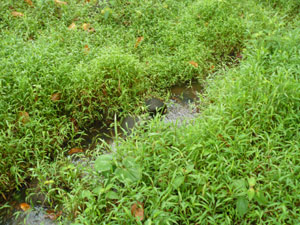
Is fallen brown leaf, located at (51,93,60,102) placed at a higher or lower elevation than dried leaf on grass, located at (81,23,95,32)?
lower

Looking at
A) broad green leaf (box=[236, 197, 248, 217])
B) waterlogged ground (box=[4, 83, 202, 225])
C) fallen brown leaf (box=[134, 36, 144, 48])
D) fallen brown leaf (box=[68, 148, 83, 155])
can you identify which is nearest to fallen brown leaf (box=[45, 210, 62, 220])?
waterlogged ground (box=[4, 83, 202, 225])

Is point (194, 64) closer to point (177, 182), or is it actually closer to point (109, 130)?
point (109, 130)

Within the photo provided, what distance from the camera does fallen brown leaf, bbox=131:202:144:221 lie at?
89.1 inches

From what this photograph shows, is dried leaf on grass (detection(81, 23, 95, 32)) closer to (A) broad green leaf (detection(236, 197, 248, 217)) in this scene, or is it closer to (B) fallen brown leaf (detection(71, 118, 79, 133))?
(B) fallen brown leaf (detection(71, 118, 79, 133))

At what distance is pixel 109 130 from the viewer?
12.0 ft

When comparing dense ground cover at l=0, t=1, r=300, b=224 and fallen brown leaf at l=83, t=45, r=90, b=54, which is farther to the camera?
fallen brown leaf at l=83, t=45, r=90, b=54

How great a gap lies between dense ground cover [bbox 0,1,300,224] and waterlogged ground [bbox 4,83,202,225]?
0.14 meters

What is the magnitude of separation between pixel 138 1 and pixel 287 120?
11.8 ft

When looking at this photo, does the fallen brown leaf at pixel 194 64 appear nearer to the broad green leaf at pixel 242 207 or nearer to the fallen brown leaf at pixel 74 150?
the fallen brown leaf at pixel 74 150

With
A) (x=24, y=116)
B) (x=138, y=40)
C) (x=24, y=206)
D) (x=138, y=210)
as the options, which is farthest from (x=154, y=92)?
(x=24, y=206)

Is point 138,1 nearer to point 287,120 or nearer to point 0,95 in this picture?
point 0,95

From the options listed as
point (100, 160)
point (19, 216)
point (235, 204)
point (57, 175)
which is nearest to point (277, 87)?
point (235, 204)

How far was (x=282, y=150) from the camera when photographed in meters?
2.70

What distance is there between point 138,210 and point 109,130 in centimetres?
151
